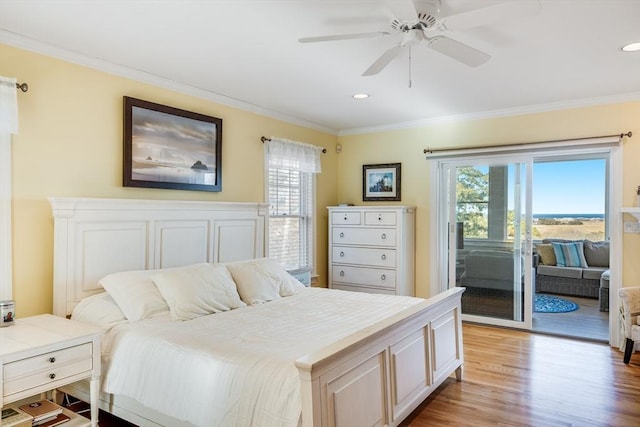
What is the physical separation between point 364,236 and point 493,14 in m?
3.31

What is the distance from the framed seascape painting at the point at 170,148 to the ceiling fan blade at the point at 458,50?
2213 mm

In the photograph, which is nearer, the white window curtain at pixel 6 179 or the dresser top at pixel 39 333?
the dresser top at pixel 39 333

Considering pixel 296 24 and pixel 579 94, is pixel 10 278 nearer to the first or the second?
pixel 296 24

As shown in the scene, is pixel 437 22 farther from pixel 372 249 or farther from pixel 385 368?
pixel 372 249

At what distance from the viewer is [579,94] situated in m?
3.91

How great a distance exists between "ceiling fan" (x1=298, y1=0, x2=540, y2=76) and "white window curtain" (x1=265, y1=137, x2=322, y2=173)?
215cm

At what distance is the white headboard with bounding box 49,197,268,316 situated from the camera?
9.02 ft

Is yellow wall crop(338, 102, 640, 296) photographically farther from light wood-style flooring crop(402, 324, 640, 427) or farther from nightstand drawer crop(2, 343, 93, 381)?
nightstand drawer crop(2, 343, 93, 381)

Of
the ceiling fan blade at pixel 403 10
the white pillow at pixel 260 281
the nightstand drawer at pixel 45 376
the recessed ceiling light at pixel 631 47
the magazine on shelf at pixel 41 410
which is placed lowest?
the magazine on shelf at pixel 41 410

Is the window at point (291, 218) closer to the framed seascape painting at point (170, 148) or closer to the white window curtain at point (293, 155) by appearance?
the white window curtain at point (293, 155)

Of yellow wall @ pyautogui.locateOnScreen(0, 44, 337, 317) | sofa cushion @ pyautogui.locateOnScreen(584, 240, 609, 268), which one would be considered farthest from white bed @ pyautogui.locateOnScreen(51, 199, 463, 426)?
sofa cushion @ pyautogui.locateOnScreen(584, 240, 609, 268)

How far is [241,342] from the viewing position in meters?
2.17

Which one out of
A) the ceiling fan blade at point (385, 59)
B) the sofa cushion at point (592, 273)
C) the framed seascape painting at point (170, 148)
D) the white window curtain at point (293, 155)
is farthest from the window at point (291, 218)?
the sofa cushion at point (592, 273)

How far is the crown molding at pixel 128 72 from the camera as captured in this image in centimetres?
263
